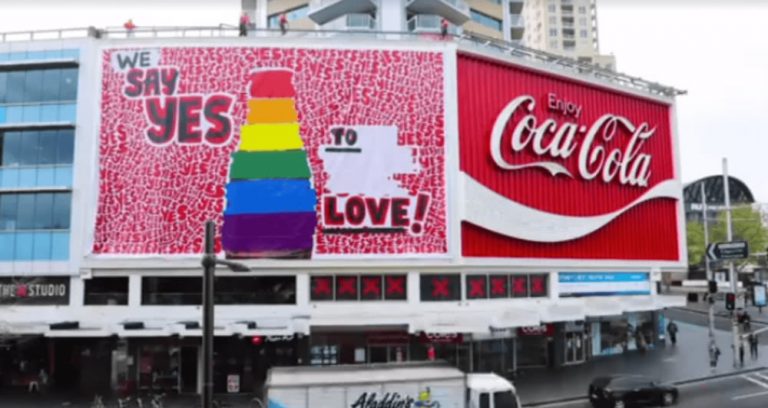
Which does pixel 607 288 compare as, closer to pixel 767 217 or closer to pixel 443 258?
pixel 443 258

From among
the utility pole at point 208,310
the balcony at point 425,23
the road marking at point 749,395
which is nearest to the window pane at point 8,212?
the utility pole at point 208,310

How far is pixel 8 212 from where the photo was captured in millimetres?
33656

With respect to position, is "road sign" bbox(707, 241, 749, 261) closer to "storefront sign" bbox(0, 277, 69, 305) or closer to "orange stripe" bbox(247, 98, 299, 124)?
"orange stripe" bbox(247, 98, 299, 124)

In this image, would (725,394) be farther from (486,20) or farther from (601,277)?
(486,20)

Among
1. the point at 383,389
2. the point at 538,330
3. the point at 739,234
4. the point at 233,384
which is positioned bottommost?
the point at 233,384

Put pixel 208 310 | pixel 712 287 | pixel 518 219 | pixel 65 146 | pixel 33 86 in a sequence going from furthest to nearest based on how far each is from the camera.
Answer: pixel 712 287 < pixel 518 219 < pixel 33 86 < pixel 65 146 < pixel 208 310

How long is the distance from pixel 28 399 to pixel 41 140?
12947 millimetres

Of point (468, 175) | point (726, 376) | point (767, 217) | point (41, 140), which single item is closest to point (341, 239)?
point (468, 175)

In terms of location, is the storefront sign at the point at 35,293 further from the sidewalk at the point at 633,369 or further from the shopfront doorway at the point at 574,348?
the shopfront doorway at the point at 574,348

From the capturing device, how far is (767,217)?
4035 inches

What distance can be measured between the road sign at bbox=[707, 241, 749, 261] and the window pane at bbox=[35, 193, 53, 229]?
123 feet

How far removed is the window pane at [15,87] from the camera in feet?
113

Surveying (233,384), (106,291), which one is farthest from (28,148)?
(233,384)

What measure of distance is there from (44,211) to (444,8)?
4649 centimetres
